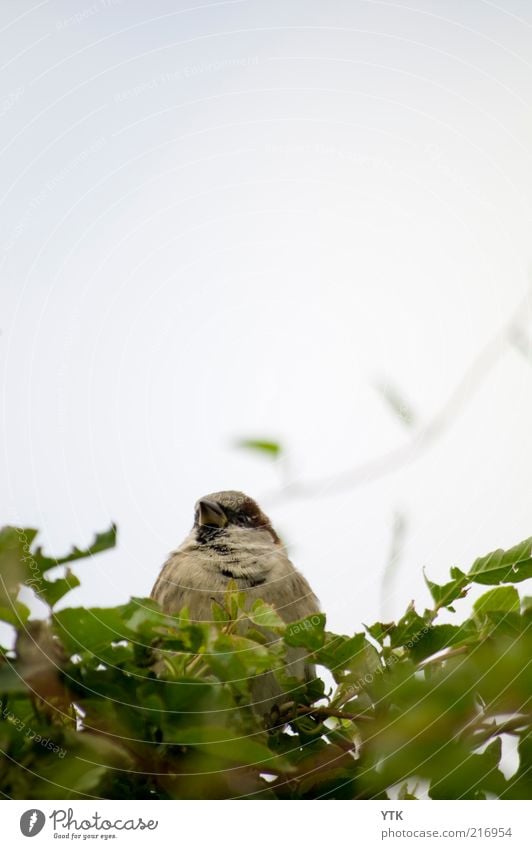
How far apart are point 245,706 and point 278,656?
0.07 meters

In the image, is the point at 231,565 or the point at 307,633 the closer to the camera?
the point at 307,633

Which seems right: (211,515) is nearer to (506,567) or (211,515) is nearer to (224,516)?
(224,516)

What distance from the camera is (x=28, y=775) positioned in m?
0.81

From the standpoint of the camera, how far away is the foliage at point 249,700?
80 centimetres

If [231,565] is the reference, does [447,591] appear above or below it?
below

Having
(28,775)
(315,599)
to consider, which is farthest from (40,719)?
(315,599)

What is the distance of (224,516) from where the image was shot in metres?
2.58

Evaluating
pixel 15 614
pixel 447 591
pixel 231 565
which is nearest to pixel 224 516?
pixel 231 565

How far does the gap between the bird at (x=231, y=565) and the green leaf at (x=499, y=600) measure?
0.86 meters
